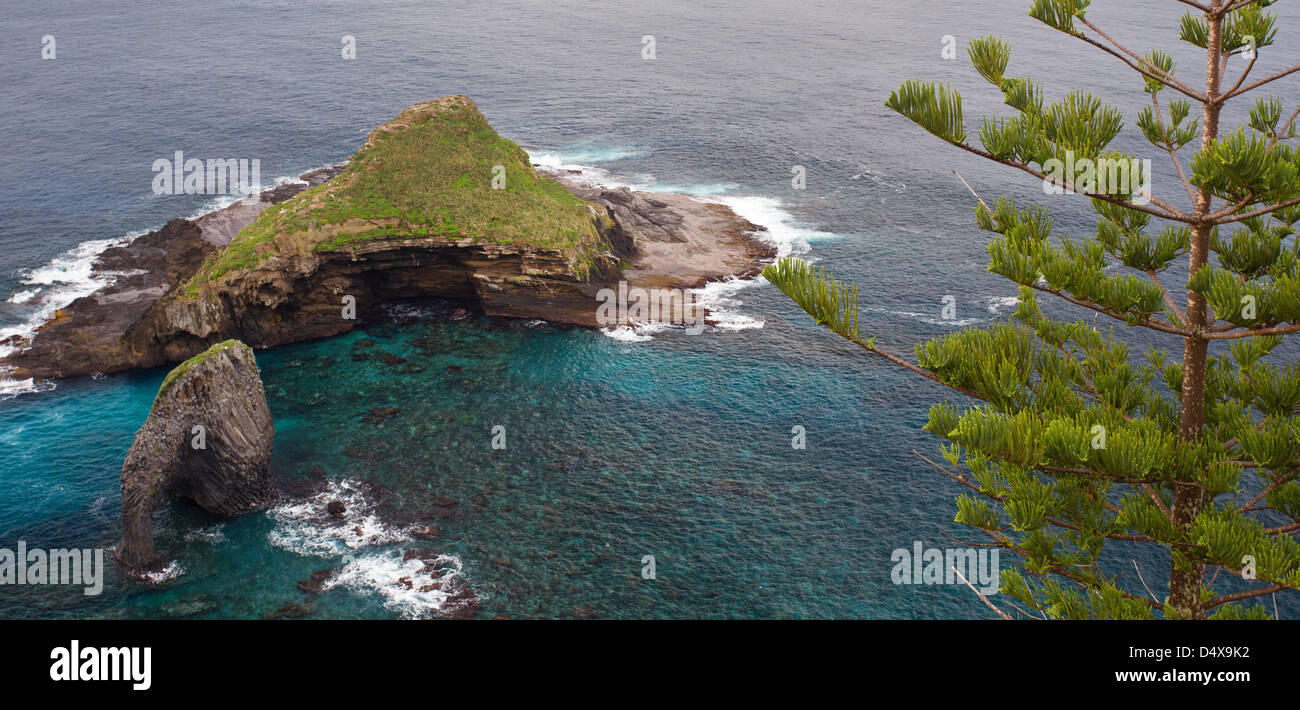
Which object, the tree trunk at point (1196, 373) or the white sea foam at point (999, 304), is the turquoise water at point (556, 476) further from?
the tree trunk at point (1196, 373)

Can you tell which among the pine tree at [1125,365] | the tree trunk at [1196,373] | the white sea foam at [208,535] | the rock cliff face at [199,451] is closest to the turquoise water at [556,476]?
the white sea foam at [208,535]

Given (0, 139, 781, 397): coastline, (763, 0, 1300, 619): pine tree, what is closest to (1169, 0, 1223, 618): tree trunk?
(763, 0, 1300, 619): pine tree

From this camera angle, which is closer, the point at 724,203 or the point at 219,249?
the point at 219,249

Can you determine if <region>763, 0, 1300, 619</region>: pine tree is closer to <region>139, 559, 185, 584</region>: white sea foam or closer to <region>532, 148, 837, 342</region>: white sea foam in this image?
<region>139, 559, 185, 584</region>: white sea foam

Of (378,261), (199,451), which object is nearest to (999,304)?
(378,261)

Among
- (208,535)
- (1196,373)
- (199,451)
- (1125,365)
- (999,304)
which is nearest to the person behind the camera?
(1196,373)

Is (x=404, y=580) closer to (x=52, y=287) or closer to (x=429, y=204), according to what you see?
(x=429, y=204)

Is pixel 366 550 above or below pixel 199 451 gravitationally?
below
